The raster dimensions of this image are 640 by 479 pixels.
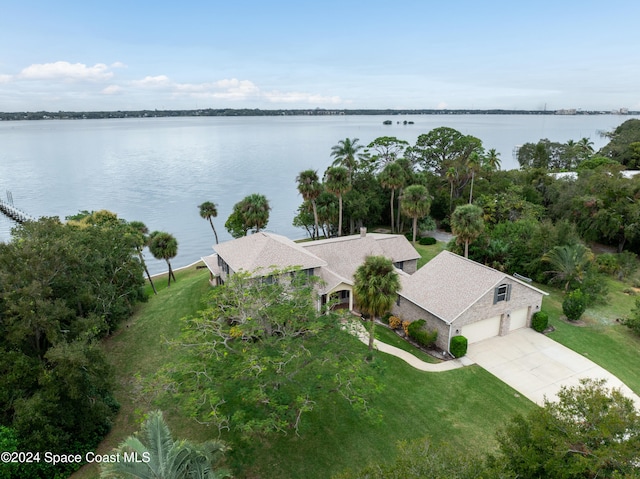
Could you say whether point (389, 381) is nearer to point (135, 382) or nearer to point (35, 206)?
point (135, 382)

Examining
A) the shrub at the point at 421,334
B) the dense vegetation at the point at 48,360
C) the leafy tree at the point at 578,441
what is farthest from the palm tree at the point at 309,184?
the leafy tree at the point at 578,441

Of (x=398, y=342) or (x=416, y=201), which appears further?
(x=416, y=201)

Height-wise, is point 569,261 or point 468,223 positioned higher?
point 468,223

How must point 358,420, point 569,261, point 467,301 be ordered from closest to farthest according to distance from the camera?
point 358,420 < point 467,301 < point 569,261

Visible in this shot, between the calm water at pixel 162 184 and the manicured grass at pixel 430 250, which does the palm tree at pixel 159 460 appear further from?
the calm water at pixel 162 184

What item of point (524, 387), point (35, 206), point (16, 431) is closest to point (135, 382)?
point (16, 431)

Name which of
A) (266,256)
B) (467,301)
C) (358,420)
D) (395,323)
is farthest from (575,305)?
(266,256)

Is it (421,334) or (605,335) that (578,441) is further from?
(605,335)
